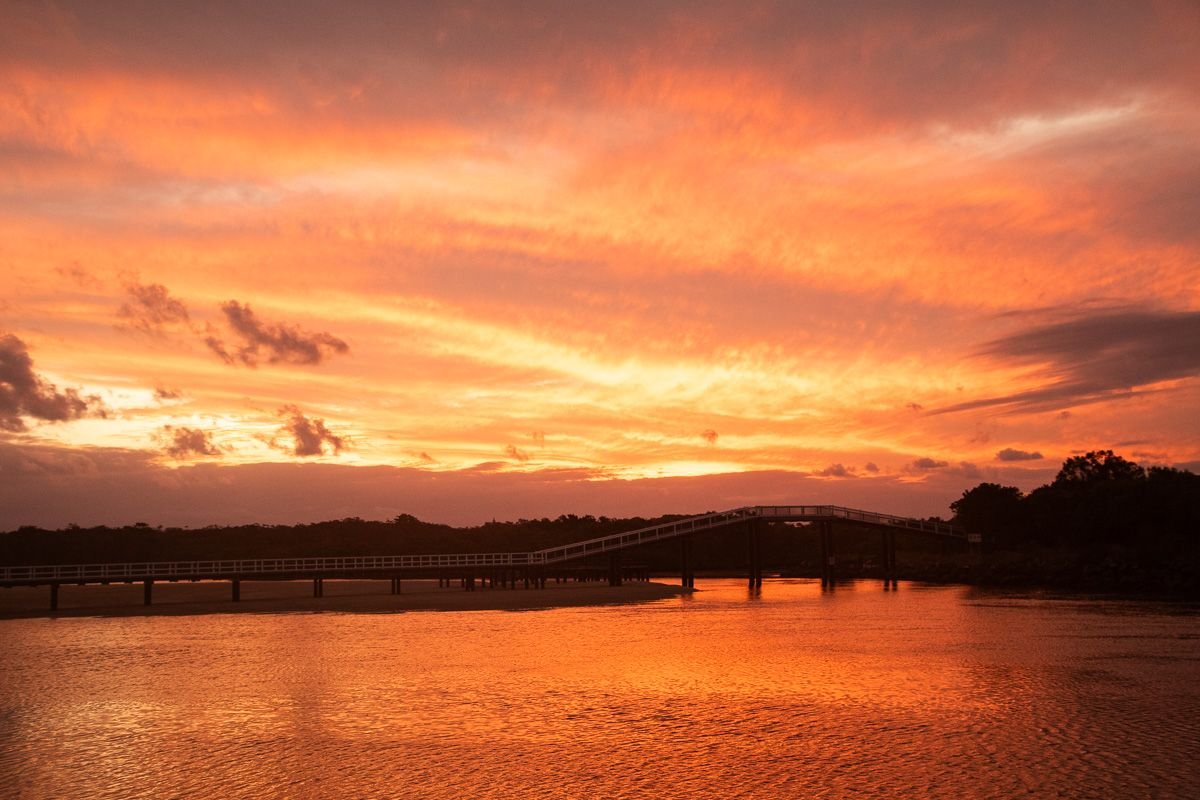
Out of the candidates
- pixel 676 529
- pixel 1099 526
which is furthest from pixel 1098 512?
pixel 676 529

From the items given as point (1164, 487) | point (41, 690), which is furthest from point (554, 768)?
point (1164, 487)

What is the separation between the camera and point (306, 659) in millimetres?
30281

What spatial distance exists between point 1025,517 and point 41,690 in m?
92.8

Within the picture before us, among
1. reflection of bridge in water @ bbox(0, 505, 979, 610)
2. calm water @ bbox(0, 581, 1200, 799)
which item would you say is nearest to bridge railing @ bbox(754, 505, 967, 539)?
reflection of bridge in water @ bbox(0, 505, 979, 610)

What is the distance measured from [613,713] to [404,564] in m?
45.0

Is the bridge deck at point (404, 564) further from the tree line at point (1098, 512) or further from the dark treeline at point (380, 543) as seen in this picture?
the dark treeline at point (380, 543)

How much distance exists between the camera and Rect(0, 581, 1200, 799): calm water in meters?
15.2

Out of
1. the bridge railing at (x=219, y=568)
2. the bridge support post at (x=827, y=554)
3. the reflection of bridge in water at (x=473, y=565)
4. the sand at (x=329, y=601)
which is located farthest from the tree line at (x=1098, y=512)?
the bridge railing at (x=219, y=568)

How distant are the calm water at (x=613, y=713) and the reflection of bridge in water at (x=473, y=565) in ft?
64.4

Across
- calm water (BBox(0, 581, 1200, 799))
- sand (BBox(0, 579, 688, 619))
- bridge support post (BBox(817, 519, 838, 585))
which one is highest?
bridge support post (BBox(817, 519, 838, 585))

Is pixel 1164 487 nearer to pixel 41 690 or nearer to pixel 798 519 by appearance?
pixel 798 519

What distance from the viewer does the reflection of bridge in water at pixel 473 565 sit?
58.3 meters

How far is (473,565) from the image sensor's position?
2494 inches

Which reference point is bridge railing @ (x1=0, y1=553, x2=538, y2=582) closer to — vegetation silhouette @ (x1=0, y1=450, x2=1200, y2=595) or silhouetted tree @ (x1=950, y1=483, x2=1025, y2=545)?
vegetation silhouette @ (x1=0, y1=450, x2=1200, y2=595)
